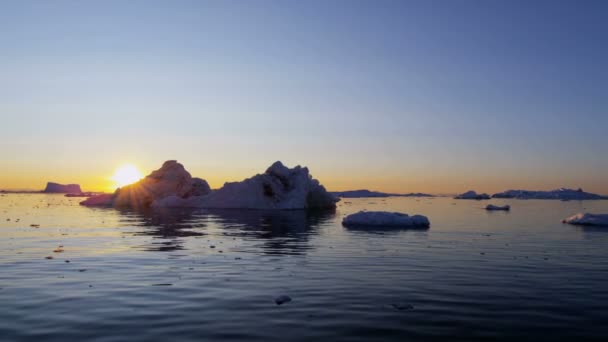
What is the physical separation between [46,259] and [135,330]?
12.4m

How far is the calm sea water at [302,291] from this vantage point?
916 cm

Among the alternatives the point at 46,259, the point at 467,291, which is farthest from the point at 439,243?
the point at 46,259

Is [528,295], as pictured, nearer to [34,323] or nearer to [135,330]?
[135,330]

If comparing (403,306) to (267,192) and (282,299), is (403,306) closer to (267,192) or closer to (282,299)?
(282,299)

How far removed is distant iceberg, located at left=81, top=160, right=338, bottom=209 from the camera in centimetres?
6656

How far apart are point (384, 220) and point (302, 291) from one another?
25320 millimetres

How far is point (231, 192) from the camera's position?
2662 inches

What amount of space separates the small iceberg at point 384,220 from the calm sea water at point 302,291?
1231 cm

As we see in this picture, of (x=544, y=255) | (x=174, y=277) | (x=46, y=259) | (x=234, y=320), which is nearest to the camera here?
(x=234, y=320)

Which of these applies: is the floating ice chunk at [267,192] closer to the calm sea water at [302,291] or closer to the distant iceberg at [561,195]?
the calm sea water at [302,291]

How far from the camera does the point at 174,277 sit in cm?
1491

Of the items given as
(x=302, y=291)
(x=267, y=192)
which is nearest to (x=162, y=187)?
(x=267, y=192)

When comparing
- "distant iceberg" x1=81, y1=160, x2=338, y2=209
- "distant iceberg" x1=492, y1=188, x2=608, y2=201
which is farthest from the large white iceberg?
"distant iceberg" x1=492, y1=188, x2=608, y2=201

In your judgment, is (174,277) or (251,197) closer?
(174,277)
